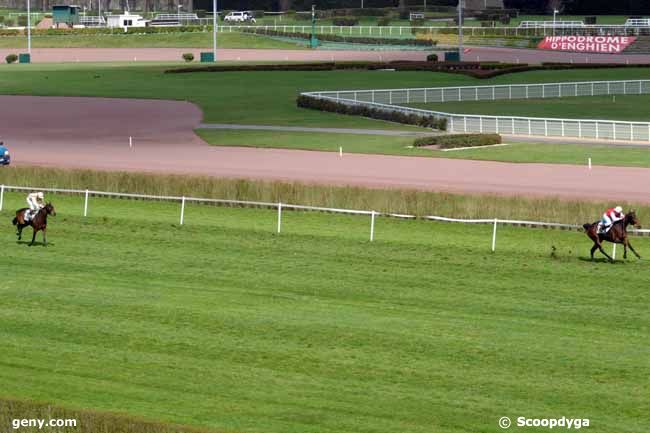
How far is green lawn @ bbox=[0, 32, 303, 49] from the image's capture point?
126750mm

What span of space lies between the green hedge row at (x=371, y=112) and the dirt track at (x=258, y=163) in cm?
614

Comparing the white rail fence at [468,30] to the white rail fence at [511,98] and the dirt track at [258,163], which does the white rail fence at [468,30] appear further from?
the dirt track at [258,163]

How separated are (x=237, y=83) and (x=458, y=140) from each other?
38668 millimetres

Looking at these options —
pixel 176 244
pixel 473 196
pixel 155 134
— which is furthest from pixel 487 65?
pixel 176 244

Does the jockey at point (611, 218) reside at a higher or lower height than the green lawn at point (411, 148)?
higher

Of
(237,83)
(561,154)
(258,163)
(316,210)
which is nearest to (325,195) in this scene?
(316,210)

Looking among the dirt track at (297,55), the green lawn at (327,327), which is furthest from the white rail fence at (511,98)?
the dirt track at (297,55)

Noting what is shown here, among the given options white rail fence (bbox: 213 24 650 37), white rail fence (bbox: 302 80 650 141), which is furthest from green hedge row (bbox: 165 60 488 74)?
white rail fence (bbox: 213 24 650 37)

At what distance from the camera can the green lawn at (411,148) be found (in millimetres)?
46438

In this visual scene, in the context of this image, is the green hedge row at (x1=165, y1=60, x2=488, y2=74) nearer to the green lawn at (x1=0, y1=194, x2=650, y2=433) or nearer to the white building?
the white building

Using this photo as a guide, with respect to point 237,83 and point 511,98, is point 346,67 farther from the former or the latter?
point 511,98

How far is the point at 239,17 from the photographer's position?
15500cm

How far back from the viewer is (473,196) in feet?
112

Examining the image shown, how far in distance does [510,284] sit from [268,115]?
42529 mm
